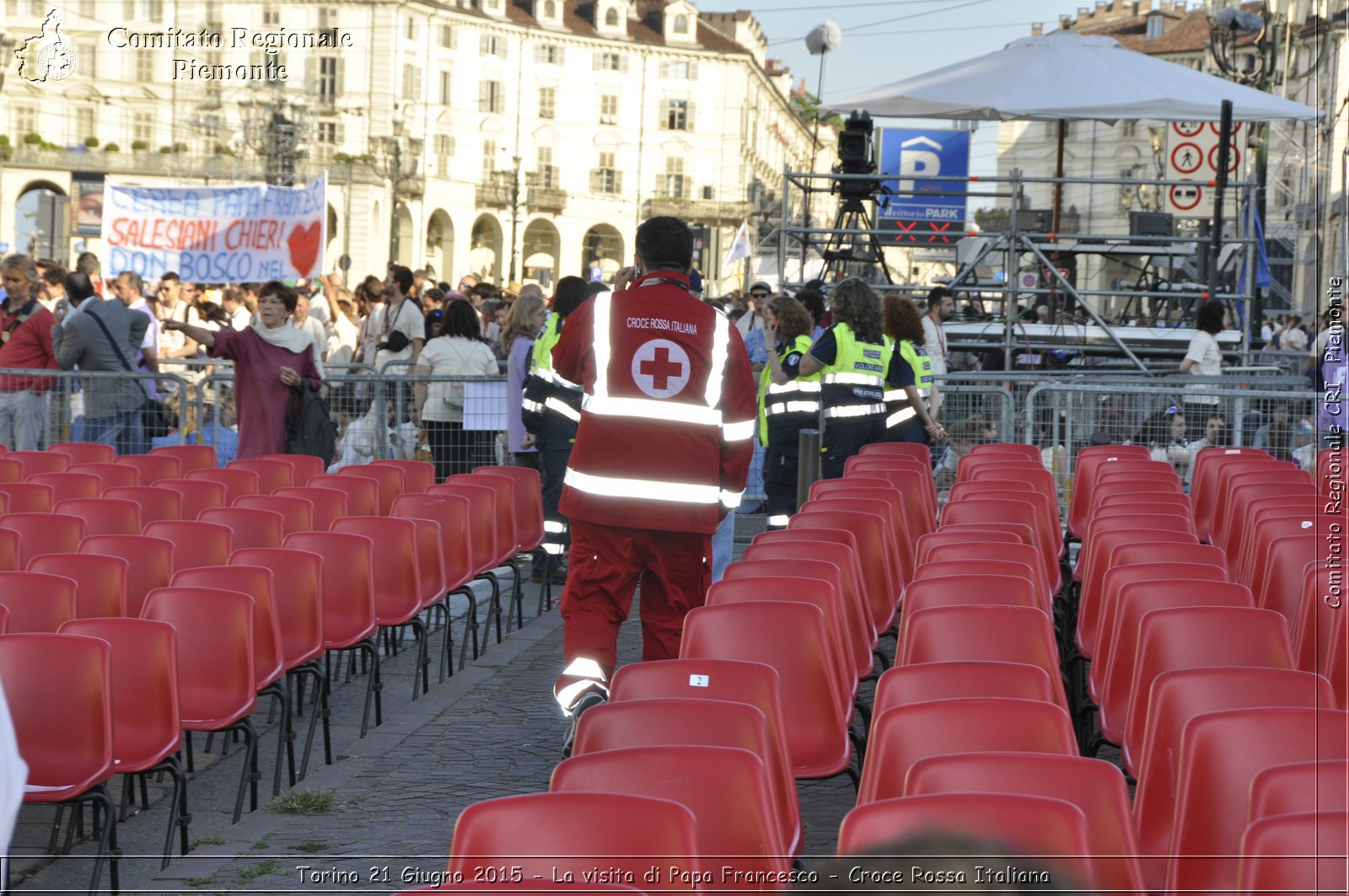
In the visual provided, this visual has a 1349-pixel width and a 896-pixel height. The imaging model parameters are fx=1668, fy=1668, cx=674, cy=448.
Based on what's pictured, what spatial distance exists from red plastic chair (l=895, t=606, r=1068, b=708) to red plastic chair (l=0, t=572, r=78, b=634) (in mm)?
2948

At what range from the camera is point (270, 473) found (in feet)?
31.6

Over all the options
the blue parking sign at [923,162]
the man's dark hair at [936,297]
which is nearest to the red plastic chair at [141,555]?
the man's dark hair at [936,297]

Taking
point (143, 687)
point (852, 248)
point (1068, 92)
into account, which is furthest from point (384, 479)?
point (852, 248)

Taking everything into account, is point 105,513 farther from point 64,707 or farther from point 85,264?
point 85,264

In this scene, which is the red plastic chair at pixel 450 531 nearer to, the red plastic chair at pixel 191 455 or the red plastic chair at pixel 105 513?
the red plastic chair at pixel 105 513

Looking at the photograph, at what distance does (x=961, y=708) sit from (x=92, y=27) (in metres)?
79.0

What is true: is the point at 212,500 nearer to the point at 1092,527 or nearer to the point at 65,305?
the point at 1092,527

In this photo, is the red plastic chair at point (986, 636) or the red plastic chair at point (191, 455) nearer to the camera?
the red plastic chair at point (986, 636)

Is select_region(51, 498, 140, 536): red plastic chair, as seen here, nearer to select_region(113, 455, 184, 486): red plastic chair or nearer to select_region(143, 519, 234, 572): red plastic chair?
select_region(143, 519, 234, 572): red plastic chair

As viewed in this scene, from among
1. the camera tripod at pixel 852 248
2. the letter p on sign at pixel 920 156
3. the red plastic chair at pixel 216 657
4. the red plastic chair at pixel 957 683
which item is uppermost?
the letter p on sign at pixel 920 156

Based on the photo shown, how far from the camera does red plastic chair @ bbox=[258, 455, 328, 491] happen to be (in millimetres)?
9789

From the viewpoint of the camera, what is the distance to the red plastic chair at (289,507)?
8.05 m

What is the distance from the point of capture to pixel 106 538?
6926 mm

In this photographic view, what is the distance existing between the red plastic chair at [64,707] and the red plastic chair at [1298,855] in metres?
3.31
